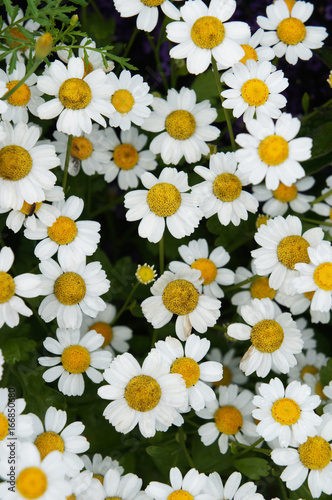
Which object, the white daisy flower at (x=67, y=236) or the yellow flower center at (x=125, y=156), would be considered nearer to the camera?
the white daisy flower at (x=67, y=236)

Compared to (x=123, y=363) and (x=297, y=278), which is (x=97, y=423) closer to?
(x=123, y=363)

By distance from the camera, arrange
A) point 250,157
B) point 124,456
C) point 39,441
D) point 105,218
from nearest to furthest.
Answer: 1. point 39,441
2. point 250,157
3. point 124,456
4. point 105,218

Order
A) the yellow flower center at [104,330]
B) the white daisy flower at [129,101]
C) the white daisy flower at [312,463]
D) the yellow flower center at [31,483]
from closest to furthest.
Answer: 1. the yellow flower center at [31,483]
2. the white daisy flower at [312,463]
3. the white daisy flower at [129,101]
4. the yellow flower center at [104,330]

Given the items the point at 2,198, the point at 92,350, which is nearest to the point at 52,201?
the point at 2,198

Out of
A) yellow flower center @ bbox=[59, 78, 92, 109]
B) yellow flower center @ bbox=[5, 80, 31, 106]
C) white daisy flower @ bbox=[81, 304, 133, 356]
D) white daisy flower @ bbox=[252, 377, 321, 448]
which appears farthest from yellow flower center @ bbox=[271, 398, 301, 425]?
yellow flower center @ bbox=[5, 80, 31, 106]

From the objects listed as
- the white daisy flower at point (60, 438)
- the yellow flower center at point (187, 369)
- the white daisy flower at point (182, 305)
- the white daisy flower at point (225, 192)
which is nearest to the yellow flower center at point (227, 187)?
the white daisy flower at point (225, 192)

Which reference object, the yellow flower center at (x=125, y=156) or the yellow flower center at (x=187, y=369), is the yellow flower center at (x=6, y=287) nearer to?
the yellow flower center at (x=187, y=369)

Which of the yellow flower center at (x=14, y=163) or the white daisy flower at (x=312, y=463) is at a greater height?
the yellow flower center at (x=14, y=163)

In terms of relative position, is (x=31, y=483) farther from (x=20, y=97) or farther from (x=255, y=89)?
(x=255, y=89)
